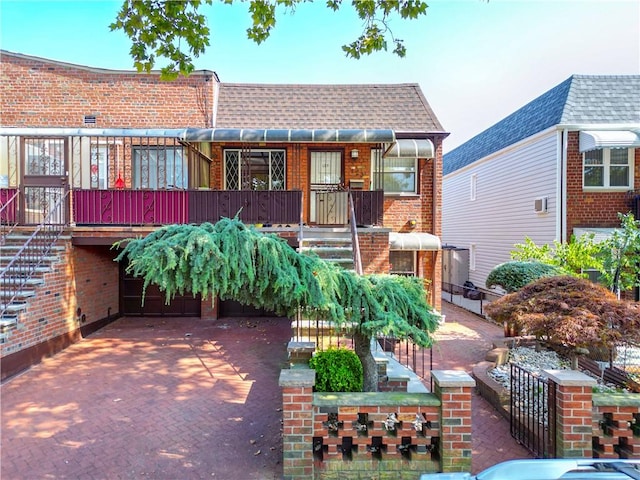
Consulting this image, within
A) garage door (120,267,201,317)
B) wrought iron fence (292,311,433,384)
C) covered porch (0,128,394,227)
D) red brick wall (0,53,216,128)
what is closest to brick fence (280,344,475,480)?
wrought iron fence (292,311,433,384)

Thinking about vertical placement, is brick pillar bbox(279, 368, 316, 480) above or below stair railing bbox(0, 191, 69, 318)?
below

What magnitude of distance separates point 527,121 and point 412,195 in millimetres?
6366

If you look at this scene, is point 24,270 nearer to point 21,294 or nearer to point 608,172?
point 21,294

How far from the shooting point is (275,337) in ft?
28.2

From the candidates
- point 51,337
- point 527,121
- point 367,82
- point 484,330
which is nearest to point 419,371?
point 484,330

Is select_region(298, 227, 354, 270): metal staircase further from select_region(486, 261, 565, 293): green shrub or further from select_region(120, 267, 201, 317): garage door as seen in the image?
select_region(120, 267, 201, 317): garage door

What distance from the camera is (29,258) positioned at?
712 cm

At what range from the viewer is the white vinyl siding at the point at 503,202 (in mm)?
11094

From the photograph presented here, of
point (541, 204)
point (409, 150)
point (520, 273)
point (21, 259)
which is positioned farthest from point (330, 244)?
point (541, 204)

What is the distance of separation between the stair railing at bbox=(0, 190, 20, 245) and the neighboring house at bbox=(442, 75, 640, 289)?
1506 cm

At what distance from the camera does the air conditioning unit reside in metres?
11.0

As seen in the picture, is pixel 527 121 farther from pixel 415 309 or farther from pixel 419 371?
pixel 415 309

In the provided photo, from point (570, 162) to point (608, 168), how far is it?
1.20 meters

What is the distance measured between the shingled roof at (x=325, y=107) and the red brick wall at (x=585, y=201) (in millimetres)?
4360
